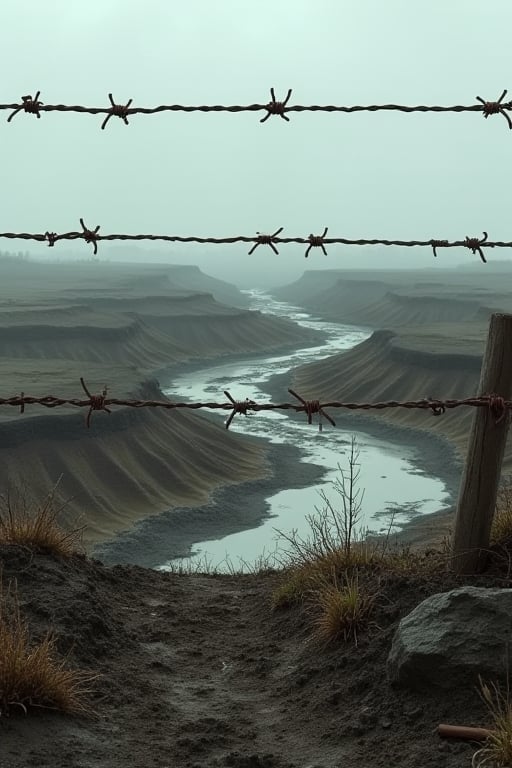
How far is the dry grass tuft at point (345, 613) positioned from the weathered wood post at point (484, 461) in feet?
2.37

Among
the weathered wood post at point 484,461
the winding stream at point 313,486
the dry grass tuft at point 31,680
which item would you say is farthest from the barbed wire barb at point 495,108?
the winding stream at point 313,486

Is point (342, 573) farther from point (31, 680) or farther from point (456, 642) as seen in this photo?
point (31, 680)

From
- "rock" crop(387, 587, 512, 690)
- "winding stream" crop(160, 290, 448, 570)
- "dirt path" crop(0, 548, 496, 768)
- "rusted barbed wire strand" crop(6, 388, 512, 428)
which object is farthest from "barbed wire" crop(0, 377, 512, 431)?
"winding stream" crop(160, 290, 448, 570)

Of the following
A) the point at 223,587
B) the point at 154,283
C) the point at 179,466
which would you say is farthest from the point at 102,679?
the point at 154,283

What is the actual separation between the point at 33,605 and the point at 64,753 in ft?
5.94

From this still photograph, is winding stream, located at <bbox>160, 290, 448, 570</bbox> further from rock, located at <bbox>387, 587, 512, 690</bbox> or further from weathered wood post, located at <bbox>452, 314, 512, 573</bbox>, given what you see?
rock, located at <bbox>387, 587, 512, 690</bbox>

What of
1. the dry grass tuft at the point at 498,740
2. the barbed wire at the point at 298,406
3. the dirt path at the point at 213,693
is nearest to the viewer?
the dry grass tuft at the point at 498,740

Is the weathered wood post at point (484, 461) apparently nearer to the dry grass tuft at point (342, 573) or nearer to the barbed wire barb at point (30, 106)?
the dry grass tuft at point (342, 573)

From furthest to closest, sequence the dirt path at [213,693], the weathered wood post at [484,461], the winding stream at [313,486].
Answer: the winding stream at [313,486] < the weathered wood post at [484,461] < the dirt path at [213,693]

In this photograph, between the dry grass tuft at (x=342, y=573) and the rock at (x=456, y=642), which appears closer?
the rock at (x=456, y=642)

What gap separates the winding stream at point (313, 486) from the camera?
38.5 m

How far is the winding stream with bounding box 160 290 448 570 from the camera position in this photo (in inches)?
1515

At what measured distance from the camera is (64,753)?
526 cm

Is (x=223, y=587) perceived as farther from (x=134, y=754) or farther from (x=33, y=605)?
(x=134, y=754)
